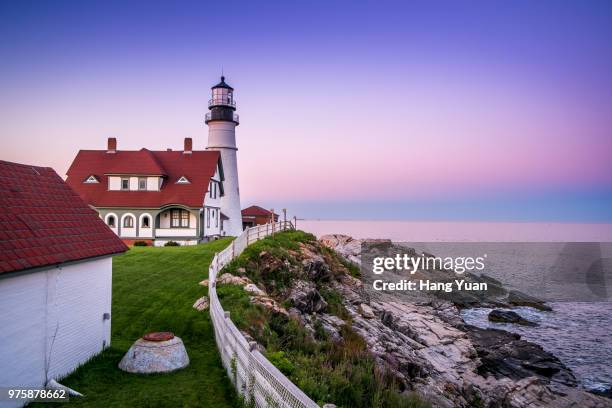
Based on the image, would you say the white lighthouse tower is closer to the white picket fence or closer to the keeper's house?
the keeper's house

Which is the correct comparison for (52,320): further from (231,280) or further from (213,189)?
(213,189)

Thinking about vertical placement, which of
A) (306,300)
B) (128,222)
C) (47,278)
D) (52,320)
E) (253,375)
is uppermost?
(128,222)

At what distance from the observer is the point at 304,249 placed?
104 ft

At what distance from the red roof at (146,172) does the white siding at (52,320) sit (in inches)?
995

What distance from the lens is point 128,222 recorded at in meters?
38.8

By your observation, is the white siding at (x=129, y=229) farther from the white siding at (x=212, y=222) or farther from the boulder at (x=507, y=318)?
the boulder at (x=507, y=318)

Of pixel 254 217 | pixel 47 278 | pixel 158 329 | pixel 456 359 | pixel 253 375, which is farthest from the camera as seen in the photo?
pixel 254 217

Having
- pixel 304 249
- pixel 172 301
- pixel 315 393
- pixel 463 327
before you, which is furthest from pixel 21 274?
pixel 463 327

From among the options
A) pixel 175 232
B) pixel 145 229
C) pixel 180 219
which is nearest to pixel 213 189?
pixel 180 219

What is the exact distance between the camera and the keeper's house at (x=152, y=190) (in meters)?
38.4

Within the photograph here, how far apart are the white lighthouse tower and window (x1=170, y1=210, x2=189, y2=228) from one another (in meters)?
7.53

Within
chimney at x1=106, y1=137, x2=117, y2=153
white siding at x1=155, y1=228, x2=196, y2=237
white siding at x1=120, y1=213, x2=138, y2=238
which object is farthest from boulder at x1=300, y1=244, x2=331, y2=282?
chimney at x1=106, y1=137, x2=117, y2=153

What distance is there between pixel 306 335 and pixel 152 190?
96.3 feet

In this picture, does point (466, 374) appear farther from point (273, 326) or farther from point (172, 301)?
point (172, 301)
